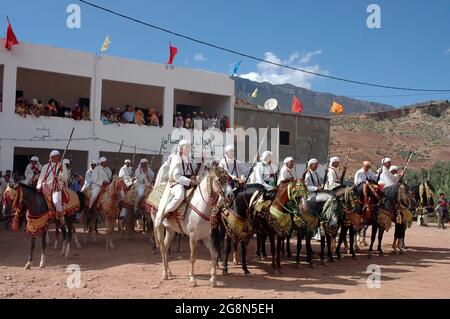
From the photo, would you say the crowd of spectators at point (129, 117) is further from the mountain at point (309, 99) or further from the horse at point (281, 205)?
the mountain at point (309, 99)

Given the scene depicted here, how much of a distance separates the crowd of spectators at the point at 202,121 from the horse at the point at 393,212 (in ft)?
38.3

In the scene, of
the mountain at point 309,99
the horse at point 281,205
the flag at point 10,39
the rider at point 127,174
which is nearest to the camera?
the horse at point 281,205

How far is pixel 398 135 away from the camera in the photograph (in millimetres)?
63344

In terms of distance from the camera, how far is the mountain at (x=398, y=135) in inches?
2058

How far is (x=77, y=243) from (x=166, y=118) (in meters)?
10.2

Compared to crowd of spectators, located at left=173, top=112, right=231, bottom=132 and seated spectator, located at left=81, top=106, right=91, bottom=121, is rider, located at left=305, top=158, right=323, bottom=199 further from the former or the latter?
seated spectator, located at left=81, top=106, right=91, bottom=121

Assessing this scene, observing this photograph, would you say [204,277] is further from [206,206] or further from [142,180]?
[142,180]

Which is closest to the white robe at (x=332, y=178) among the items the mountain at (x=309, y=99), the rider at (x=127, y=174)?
the rider at (x=127, y=174)

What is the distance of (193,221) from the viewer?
823cm

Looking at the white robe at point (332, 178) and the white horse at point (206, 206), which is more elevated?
the white robe at point (332, 178)

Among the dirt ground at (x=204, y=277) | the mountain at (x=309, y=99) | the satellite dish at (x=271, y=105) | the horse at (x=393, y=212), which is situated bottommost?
the dirt ground at (x=204, y=277)
